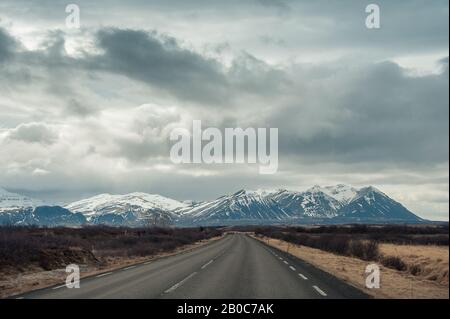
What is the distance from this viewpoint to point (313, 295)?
1409 cm

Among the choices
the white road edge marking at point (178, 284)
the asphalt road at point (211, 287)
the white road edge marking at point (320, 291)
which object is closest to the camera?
the white road edge marking at point (320, 291)

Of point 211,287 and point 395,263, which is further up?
point 211,287

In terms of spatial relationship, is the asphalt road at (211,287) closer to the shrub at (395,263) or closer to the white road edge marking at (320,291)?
the white road edge marking at (320,291)

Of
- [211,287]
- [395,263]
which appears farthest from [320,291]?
[395,263]

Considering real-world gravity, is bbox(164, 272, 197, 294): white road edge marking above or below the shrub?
above

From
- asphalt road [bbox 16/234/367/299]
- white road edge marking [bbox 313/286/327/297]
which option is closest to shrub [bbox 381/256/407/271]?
asphalt road [bbox 16/234/367/299]

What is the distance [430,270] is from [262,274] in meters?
9.24

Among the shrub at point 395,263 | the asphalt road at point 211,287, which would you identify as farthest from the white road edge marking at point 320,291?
the shrub at point 395,263

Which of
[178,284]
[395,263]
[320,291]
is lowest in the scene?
[395,263]

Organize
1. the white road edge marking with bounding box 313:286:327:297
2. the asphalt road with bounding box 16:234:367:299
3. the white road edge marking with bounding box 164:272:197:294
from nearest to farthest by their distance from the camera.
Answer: the white road edge marking with bounding box 313:286:327:297, the asphalt road with bounding box 16:234:367:299, the white road edge marking with bounding box 164:272:197:294

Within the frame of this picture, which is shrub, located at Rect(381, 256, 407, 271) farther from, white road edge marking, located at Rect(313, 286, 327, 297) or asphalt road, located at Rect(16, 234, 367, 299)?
white road edge marking, located at Rect(313, 286, 327, 297)

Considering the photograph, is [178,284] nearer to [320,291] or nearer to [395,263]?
[320,291]
